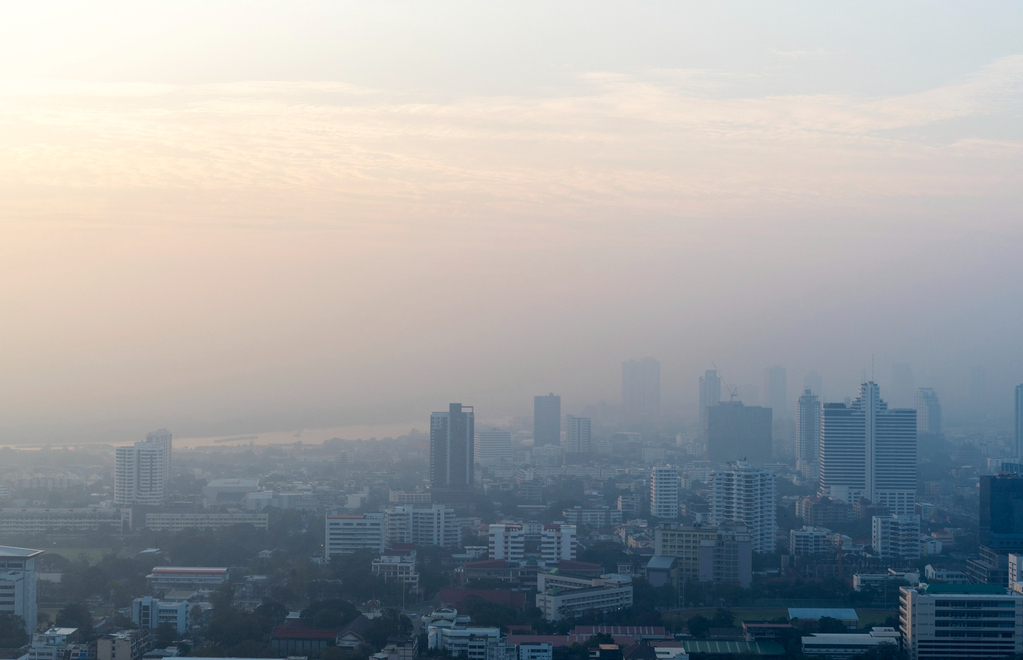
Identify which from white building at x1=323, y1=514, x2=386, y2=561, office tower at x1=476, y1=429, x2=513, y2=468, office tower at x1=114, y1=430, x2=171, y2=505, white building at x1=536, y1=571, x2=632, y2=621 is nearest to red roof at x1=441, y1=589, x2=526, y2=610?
white building at x1=536, y1=571, x2=632, y2=621

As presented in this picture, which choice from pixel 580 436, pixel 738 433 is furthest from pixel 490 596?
pixel 580 436

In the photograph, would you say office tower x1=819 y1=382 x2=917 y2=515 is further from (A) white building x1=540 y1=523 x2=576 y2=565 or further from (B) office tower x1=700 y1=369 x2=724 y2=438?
(B) office tower x1=700 y1=369 x2=724 y2=438

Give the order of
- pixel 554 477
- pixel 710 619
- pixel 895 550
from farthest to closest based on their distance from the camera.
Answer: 1. pixel 554 477
2. pixel 895 550
3. pixel 710 619

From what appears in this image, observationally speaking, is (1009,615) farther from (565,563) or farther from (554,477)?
(554,477)

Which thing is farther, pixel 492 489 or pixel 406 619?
pixel 492 489

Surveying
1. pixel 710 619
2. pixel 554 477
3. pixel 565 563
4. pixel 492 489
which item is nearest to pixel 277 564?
pixel 565 563

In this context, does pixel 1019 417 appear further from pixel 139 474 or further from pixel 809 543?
pixel 139 474
